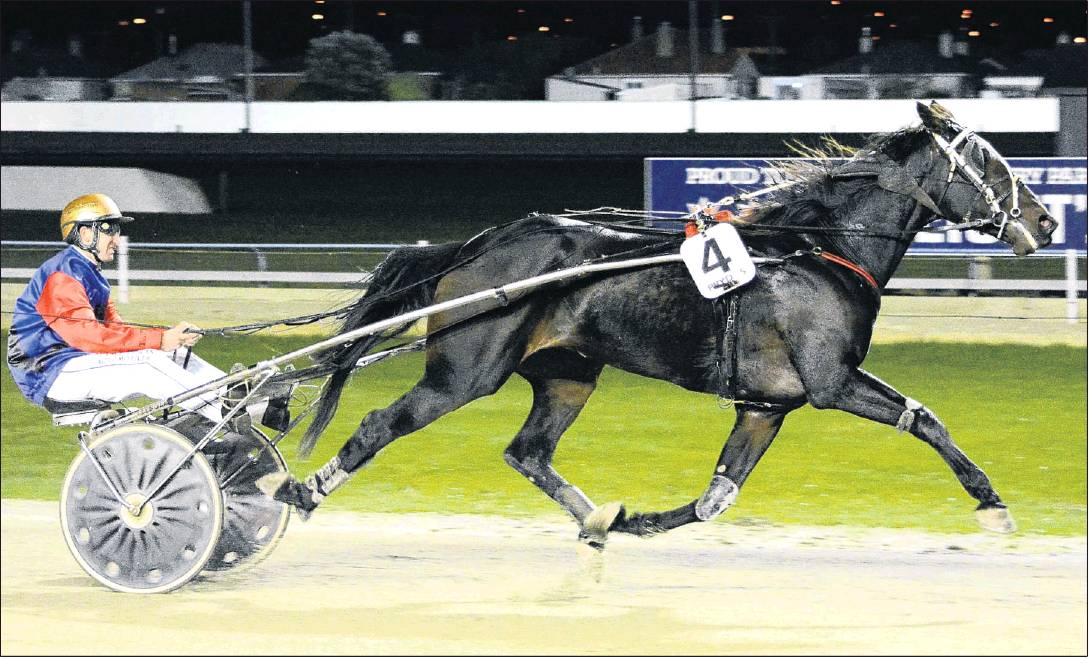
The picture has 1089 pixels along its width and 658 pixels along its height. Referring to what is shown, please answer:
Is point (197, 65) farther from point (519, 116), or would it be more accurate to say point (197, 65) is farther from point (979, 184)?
point (979, 184)

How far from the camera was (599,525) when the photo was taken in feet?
14.6

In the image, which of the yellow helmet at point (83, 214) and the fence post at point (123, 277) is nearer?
the yellow helmet at point (83, 214)

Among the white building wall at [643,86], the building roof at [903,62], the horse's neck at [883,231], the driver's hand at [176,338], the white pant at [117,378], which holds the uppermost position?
the building roof at [903,62]

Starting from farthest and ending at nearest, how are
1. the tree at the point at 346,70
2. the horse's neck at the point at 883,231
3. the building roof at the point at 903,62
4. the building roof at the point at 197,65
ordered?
the building roof at the point at 197,65 < the tree at the point at 346,70 < the building roof at the point at 903,62 < the horse's neck at the point at 883,231

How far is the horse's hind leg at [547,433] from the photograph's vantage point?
4.64 metres

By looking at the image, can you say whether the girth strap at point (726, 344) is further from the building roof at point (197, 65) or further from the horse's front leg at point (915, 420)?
the building roof at point (197, 65)

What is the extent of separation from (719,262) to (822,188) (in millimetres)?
522

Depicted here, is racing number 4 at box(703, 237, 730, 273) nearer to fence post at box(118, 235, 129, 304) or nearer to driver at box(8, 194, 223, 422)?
driver at box(8, 194, 223, 422)

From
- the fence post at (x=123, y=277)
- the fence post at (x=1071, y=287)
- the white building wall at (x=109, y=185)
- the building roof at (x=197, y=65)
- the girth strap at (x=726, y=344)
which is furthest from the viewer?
the white building wall at (x=109, y=185)

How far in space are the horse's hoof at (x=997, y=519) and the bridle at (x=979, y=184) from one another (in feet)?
2.52

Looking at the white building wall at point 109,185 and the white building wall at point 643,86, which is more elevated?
the white building wall at point 643,86

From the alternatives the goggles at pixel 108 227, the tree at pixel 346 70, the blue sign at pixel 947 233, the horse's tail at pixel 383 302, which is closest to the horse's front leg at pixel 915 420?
the horse's tail at pixel 383 302

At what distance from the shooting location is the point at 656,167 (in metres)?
12.4

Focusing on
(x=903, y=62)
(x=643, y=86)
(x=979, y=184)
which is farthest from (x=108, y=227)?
(x=903, y=62)
